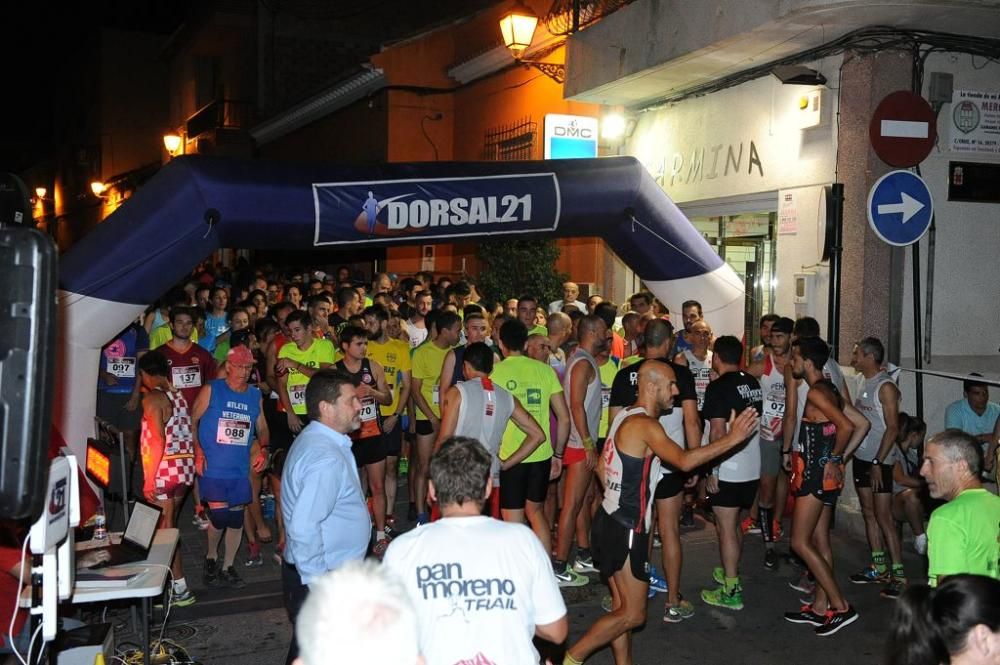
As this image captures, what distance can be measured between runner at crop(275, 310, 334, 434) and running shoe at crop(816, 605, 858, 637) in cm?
464

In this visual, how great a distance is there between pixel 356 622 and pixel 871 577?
6434 millimetres

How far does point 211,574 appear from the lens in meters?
7.43

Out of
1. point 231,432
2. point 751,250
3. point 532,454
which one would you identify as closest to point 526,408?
point 532,454

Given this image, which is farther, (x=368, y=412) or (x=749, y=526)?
(x=749, y=526)

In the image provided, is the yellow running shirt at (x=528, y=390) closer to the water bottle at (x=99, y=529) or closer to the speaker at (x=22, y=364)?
the water bottle at (x=99, y=529)

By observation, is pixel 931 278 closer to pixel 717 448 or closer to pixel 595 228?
pixel 595 228

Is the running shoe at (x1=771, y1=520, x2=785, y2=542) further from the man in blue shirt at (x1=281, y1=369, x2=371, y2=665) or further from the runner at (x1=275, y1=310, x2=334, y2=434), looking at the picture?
the man in blue shirt at (x1=281, y1=369, x2=371, y2=665)

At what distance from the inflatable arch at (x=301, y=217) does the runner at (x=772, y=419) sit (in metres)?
1.31

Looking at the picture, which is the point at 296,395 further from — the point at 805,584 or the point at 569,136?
the point at 569,136

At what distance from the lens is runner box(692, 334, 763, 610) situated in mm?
6965

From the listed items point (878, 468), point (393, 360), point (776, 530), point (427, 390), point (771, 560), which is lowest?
point (771, 560)

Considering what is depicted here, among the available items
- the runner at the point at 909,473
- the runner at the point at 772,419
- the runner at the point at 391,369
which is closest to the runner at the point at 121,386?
the runner at the point at 391,369

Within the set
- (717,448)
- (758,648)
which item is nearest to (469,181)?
(717,448)

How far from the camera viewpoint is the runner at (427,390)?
29.6 ft
